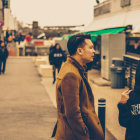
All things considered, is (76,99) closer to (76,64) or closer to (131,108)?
(76,64)

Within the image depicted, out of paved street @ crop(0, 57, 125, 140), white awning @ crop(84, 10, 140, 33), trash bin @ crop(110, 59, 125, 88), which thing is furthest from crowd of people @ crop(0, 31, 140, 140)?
white awning @ crop(84, 10, 140, 33)

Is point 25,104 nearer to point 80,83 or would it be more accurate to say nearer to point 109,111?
point 109,111

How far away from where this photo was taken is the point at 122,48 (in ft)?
52.7

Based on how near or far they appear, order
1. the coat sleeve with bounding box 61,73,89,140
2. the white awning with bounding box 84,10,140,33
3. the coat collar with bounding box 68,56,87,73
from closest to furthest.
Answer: the coat sleeve with bounding box 61,73,89,140 < the coat collar with bounding box 68,56,87,73 < the white awning with bounding box 84,10,140,33

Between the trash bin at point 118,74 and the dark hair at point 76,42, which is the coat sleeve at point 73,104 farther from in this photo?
the trash bin at point 118,74

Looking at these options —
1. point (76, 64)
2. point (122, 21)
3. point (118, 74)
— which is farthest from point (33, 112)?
point (122, 21)

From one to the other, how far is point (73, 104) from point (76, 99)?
5cm

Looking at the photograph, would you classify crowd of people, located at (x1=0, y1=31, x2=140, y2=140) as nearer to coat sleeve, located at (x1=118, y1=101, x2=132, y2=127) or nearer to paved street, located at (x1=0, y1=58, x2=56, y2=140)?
coat sleeve, located at (x1=118, y1=101, x2=132, y2=127)

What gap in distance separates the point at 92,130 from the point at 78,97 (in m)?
0.35

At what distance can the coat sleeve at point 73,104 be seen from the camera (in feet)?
10.1

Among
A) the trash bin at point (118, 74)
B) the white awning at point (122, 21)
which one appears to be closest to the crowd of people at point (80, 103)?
the trash bin at point (118, 74)

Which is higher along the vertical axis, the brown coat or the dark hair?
the dark hair

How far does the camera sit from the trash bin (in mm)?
14172

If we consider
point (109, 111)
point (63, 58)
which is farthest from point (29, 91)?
point (109, 111)
